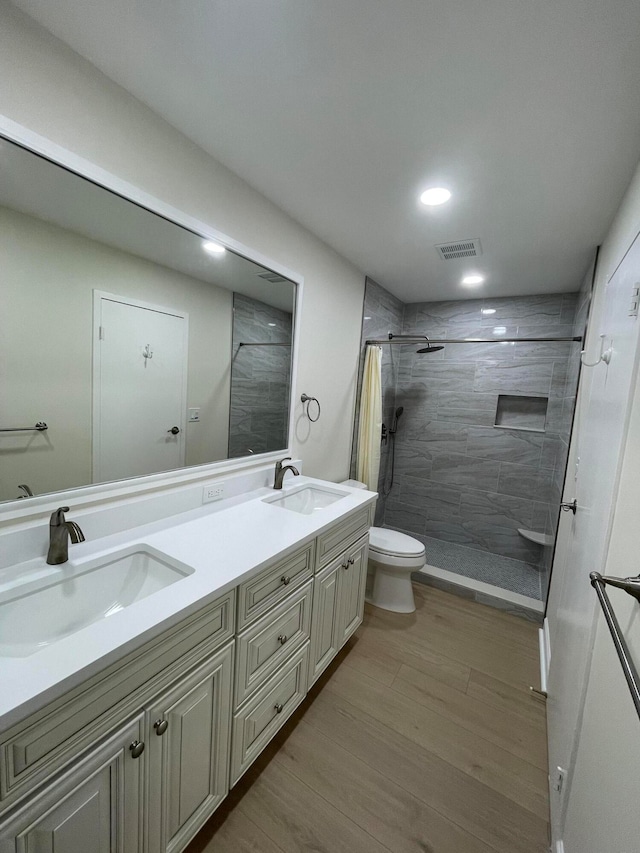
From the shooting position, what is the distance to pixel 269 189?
170 centimetres

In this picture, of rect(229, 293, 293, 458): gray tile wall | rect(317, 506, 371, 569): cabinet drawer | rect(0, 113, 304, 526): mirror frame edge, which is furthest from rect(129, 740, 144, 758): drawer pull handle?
rect(229, 293, 293, 458): gray tile wall

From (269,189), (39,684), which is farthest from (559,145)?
(39,684)

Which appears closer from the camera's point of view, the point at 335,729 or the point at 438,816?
the point at 438,816

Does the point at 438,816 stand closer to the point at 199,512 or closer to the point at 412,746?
the point at 412,746

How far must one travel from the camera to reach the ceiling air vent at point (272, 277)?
183 cm

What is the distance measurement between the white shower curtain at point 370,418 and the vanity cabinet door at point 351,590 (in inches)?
37.8

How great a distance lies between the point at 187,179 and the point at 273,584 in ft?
5.38

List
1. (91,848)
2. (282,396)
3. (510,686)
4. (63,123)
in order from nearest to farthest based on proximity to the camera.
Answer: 1. (91,848)
2. (63,123)
3. (510,686)
4. (282,396)

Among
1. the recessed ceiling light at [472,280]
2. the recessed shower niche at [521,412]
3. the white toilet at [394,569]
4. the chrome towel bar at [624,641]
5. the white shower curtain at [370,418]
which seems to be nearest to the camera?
the chrome towel bar at [624,641]

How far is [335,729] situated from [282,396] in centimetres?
164

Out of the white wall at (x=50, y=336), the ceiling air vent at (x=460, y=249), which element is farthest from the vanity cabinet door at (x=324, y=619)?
the ceiling air vent at (x=460, y=249)

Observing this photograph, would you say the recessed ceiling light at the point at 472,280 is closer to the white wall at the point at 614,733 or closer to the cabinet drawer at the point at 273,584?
the white wall at the point at 614,733

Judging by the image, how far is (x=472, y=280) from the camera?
2783 mm

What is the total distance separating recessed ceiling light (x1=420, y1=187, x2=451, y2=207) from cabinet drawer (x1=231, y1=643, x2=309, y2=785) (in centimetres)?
215
